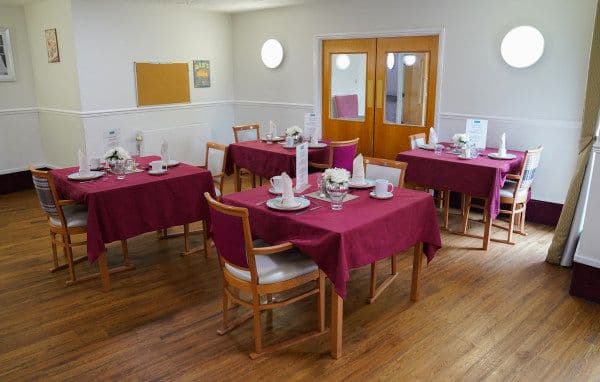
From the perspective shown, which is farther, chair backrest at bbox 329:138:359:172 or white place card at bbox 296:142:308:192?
chair backrest at bbox 329:138:359:172

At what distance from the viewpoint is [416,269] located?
3104 millimetres

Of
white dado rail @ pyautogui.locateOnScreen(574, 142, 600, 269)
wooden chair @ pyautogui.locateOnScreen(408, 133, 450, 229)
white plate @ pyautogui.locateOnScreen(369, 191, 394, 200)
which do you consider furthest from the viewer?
wooden chair @ pyautogui.locateOnScreen(408, 133, 450, 229)

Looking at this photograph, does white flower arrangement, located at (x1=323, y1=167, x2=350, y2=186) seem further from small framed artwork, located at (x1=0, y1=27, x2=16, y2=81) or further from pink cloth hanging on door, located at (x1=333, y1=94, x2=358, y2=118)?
small framed artwork, located at (x1=0, y1=27, x2=16, y2=81)

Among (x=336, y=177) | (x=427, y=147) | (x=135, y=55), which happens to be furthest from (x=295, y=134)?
(x=336, y=177)

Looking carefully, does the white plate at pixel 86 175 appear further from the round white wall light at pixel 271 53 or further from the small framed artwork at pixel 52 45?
the round white wall light at pixel 271 53

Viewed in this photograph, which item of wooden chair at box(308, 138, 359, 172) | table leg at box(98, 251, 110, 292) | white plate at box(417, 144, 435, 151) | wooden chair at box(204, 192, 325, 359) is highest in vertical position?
A: white plate at box(417, 144, 435, 151)

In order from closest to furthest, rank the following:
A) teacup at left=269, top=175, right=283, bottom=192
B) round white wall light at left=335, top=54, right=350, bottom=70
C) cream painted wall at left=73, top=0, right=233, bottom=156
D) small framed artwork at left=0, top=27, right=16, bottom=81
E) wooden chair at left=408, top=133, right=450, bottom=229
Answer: teacup at left=269, top=175, right=283, bottom=192
wooden chair at left=408, top=133, right=450, bottom=229
cream painted wall at left=73, top=0, right=233, bottom=156
small framed artwork at left=0, top=27, right=16, bottom=81
round white wall light at left=335, top=54, right=350, bottom=70

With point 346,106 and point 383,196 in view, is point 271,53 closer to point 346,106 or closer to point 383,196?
point 346,106

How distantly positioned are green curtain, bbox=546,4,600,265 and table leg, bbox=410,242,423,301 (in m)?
1.37

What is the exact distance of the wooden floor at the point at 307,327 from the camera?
2488 mm

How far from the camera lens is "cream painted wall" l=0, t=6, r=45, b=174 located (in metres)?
5.90

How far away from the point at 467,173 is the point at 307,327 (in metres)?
2.11

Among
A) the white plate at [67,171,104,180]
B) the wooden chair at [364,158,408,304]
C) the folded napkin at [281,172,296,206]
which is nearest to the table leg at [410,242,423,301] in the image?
the wooden chair at [364,158,408,304]

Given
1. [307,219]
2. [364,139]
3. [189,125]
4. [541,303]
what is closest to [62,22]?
[189,125]
